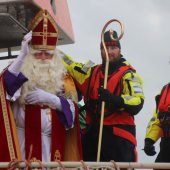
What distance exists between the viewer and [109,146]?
754 cm

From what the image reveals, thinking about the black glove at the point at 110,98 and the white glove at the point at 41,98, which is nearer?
the white glove at the point at 41,98

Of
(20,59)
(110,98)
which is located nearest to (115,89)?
(110,98)

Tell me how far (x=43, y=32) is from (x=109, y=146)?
1.31 metres

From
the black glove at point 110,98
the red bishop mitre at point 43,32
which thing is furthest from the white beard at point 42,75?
the black glove at point 110,98

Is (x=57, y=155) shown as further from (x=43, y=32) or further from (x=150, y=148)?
(x=150, y=148)

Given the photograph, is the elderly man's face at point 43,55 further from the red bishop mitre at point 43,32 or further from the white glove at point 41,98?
the white glove at point 41,98

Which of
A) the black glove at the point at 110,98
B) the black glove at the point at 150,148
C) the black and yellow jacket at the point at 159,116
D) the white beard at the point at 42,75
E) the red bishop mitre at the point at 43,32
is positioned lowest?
the black glove at the point at 150,148

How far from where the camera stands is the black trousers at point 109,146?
296 inches

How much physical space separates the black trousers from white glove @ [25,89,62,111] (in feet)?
2.26

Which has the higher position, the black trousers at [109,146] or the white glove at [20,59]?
the white glove at [20,59]

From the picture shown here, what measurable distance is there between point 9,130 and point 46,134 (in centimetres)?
39

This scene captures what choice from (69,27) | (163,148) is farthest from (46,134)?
(69,27)

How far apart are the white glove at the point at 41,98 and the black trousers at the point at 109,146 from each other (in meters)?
0.69

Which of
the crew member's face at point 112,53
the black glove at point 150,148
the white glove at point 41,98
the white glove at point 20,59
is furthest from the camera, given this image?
the black glove at point 150,148
